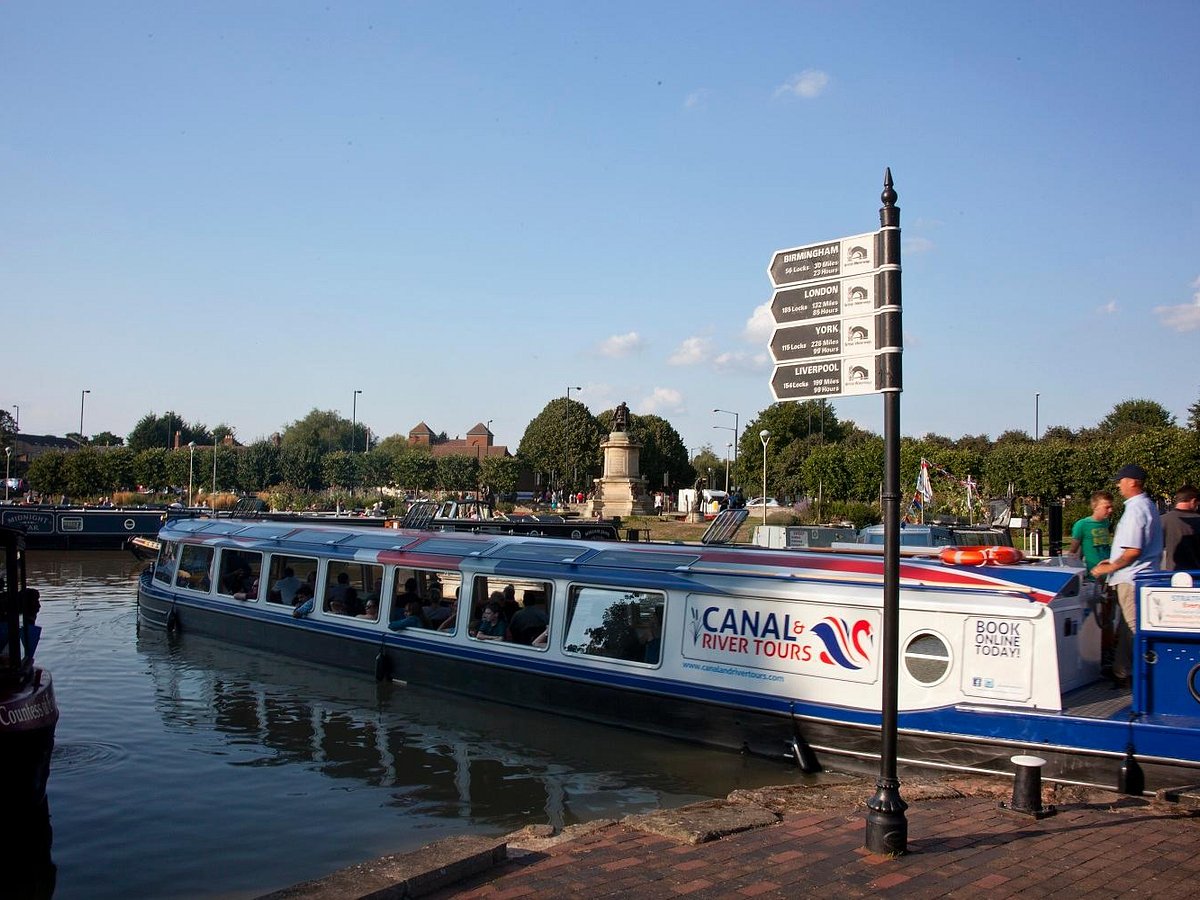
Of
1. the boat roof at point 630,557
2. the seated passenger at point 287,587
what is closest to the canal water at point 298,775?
the seated passenger at point 287,587

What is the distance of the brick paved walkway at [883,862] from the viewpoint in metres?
5.92

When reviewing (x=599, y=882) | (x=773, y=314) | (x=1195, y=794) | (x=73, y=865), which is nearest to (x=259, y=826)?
(x=73, y=865)

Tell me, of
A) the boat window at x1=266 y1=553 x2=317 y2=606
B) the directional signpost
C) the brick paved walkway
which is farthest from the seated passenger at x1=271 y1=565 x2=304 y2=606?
the directional signpost

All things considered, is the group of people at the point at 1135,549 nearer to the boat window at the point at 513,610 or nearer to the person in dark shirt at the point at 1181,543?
the person in dark shirt at the point at 1181,543

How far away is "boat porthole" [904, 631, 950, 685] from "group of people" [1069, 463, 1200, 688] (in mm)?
1755

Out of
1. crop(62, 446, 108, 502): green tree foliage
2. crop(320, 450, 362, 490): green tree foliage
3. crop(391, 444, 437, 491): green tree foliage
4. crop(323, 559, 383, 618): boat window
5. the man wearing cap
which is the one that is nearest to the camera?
the man wearing cap

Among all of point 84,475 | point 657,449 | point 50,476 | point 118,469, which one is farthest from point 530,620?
point 657,449

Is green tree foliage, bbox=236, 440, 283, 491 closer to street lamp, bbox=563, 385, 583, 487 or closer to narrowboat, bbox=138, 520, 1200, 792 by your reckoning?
street lamp, bbox=563, 385, 583, 487

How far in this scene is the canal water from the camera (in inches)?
345

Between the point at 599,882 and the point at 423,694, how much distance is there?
29.9ft

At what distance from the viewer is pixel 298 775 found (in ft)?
37.0

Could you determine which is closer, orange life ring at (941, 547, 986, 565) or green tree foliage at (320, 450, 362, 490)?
orange life ring at (941, 547, 986, 565)

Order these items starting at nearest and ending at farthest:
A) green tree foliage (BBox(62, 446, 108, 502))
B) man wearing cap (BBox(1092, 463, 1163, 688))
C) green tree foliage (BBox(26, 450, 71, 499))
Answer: man wearing cap (BBox(1092, 463, 1163, 688))
green tree foliage (BBox(26, 450, 71, 499))
green tree foliage (BBox(62, 446, 108, 502))

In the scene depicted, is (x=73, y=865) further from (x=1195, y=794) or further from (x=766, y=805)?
(x=1195, y=794)
